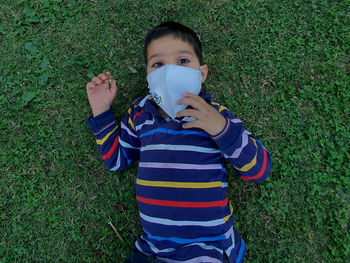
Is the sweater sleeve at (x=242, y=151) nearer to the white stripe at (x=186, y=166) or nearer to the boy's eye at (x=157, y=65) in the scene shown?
the white stripe at (x=186, y=166)

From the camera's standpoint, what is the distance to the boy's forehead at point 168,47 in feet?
7.13

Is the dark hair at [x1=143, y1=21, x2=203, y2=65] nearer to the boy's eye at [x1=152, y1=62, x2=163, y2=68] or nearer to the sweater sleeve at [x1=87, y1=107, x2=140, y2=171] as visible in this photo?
the boy's eye at [x1=152, y1=62, x2=163, y2=68]

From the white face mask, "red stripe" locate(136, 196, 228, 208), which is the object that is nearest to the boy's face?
the white face mask

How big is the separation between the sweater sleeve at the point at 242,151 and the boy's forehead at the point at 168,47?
0.71m

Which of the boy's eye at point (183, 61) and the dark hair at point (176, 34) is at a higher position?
the dark hair at point (176, 34)

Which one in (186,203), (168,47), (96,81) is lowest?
(186,203)

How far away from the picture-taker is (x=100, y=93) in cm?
259

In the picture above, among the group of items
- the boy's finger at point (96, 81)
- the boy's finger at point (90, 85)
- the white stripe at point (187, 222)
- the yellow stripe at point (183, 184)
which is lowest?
the white stripe at point (187, 222)

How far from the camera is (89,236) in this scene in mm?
2672

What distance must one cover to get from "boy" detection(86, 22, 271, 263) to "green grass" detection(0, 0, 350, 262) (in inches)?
21.6

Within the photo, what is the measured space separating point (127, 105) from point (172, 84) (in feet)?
3.11

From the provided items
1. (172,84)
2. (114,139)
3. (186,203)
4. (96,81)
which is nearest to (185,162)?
(186,203)

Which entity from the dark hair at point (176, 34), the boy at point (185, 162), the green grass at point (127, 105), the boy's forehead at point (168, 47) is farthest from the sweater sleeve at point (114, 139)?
the dark hair at point (176, 34)

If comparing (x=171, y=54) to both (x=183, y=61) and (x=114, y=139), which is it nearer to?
(x=183, y=61)
